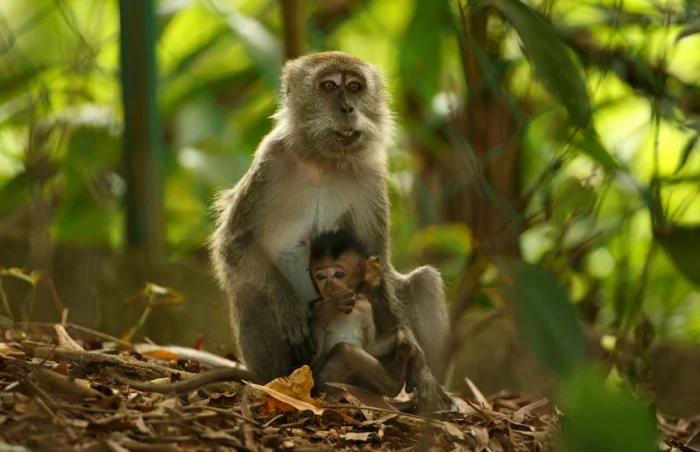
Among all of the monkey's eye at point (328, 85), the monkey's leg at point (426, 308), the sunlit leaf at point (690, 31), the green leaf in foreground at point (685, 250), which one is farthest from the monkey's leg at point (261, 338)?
the sunlit leaf at point (690, 31)

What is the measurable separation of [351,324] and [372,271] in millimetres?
319

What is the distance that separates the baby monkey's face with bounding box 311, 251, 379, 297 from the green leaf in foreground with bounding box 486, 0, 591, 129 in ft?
6.37

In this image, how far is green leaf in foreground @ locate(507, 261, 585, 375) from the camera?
249 centimetres

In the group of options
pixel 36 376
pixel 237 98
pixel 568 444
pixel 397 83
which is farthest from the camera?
pixel 237 98

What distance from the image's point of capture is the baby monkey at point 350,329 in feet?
15.2

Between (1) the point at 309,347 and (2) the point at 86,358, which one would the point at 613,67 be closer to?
(1) the point at 309,347

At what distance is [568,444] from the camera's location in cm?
215

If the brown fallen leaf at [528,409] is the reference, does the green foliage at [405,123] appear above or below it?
above

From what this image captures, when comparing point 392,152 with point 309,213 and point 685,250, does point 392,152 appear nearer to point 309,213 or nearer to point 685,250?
point 309,213

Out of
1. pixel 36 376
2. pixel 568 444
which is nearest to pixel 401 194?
pixel 36 376

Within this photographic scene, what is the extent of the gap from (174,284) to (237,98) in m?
5.02

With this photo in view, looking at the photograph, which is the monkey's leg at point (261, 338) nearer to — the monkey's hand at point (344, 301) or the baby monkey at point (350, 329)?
the baby monkey at point (350, 329)

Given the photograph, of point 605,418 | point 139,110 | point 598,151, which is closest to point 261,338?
point 598,151

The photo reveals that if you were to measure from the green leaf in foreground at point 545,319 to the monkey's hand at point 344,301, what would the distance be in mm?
2199
